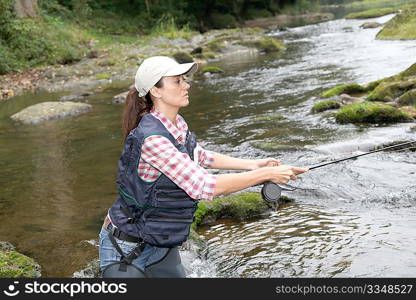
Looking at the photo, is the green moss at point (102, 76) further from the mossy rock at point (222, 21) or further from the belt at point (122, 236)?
the mossy rock at point (222, 21)

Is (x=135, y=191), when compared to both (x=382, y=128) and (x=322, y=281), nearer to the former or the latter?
(x=322, y=281)

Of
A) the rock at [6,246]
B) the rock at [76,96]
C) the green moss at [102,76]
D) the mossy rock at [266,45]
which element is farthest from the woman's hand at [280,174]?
the mossy rock at [266,45]

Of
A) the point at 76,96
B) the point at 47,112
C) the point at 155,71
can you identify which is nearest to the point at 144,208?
the point at 155,71

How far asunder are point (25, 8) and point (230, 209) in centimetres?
2651

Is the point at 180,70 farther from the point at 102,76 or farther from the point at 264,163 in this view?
the point at 102,76

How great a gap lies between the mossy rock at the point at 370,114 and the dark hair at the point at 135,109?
8.53 m

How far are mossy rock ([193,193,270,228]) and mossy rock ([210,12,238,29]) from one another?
48.7 m

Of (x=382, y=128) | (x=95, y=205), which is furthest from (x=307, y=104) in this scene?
(x=95, y=205)

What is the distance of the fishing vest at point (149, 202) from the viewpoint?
3.70 meters

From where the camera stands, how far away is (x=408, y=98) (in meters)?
12.5

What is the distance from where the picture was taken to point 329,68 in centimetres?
2070

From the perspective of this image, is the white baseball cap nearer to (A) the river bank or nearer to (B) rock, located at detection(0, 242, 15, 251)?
(B) rock, located at detection(0, 242, 15, 251)

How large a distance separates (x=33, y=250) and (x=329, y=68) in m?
16.1

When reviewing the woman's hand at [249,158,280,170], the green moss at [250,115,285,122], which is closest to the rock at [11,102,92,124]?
the green moss at [250,115,285,122]
